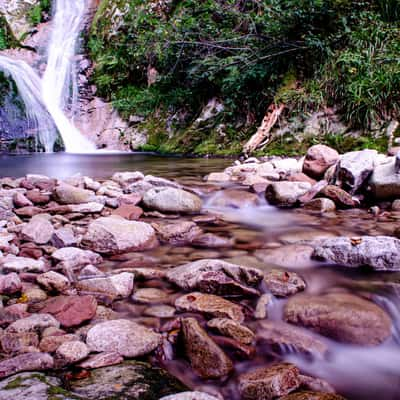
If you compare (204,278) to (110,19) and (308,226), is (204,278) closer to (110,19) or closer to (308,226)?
(308,226)

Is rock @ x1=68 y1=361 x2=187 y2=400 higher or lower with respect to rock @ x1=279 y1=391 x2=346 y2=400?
higher

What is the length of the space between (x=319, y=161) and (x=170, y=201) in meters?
2.31

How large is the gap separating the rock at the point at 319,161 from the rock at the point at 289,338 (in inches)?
139

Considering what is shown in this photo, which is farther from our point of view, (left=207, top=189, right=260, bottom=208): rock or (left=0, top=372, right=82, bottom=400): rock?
(left=207, top=189, right=260, bottom=208): rock

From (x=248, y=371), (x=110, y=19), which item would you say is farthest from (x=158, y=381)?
(x=110, y=19)

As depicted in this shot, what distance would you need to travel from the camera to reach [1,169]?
795 centimetres

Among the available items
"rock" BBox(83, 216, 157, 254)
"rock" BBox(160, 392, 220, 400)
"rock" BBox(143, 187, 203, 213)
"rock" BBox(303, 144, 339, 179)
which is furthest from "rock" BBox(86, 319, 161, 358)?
"rock" BBox(303, 144, 339, 179)

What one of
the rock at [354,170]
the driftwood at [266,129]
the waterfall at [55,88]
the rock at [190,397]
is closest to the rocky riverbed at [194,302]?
the rock at [190,397]

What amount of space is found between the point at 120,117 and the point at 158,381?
13.4m

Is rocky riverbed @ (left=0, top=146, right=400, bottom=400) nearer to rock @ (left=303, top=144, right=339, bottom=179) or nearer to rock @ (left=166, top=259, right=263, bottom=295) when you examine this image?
rock @ (left=166, top=259, right=263, bottom=295)

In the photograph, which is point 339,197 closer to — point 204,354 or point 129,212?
point 129,212

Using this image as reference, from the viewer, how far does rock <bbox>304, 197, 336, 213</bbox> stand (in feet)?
13.3

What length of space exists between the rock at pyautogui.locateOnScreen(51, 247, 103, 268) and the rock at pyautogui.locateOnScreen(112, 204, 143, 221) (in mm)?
1105

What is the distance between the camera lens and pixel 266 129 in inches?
334
